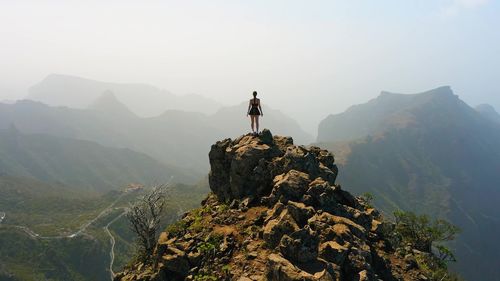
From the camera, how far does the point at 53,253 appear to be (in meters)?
190

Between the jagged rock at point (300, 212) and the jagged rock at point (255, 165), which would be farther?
the jagged rock at point (255, 165)

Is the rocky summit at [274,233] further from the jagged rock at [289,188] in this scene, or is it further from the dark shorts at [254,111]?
the dark shorts at [254,111]

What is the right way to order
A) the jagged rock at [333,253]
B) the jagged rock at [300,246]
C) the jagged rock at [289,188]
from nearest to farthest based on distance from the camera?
the jagged rock at [300,246] < the jagged rock at [333,253] < the jagged rock at [289,188]

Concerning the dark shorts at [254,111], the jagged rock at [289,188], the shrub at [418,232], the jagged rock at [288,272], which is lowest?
the shrub at [418,232]

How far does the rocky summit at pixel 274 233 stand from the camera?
2273cm

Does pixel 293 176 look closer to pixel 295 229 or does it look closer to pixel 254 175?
pixel 254 175

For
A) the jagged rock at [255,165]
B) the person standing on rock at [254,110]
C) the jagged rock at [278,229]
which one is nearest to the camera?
the jagged rock at [278,229]

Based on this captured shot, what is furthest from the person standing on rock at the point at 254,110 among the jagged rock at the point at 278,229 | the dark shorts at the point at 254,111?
the jagged rock at the point at 278,229

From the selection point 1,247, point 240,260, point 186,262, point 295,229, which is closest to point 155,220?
point 186,262

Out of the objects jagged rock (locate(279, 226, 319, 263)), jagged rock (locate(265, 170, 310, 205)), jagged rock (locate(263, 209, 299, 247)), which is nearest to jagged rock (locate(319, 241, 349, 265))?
jagged rock (locate(279, 226, 319, 263))

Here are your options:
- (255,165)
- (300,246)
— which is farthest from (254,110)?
(300,246)

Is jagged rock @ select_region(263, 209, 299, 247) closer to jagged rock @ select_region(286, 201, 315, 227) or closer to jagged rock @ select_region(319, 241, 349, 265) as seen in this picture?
jagged rock @ select_region(286, 201, 315, 227)

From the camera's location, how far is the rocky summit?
22.7 m

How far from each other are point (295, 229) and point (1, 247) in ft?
713
